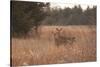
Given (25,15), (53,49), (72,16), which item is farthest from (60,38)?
(25,15)

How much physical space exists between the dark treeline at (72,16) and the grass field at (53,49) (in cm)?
5

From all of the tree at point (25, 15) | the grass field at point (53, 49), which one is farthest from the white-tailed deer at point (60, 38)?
the tree at point (25, 15)

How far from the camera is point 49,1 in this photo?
1.74m

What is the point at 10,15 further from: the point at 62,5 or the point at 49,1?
the point at 62,5

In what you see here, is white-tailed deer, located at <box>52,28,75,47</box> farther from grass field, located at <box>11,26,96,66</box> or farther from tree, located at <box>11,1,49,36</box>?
tree, located at <box>11,1,49,36</box>

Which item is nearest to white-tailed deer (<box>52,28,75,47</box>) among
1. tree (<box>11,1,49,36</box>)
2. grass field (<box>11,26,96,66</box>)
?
grass field (<box>11,26,96,66</box>)

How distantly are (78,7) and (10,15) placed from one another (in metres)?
0.68

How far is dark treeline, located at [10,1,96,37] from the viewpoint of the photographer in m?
1.66

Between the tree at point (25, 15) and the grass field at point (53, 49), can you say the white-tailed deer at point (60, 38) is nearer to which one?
the grass field at point (53, 49)

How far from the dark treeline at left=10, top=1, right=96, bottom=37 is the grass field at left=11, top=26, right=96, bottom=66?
6 cm

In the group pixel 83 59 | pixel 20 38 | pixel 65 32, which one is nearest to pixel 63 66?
pixel 83 59

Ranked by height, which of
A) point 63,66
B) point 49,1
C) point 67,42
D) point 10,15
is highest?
point 49,1
